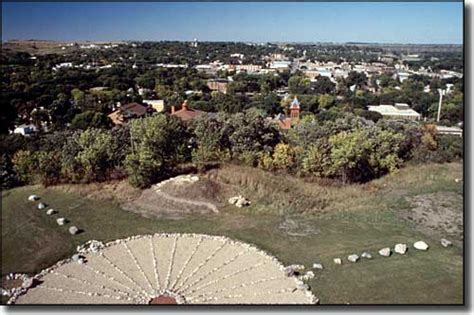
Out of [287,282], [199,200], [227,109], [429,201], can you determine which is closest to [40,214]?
[199,200]

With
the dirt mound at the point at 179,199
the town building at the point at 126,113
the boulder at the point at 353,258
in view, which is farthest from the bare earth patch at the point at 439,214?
the town building at the point at 126,113

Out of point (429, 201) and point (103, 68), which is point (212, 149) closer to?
point (103, 68)

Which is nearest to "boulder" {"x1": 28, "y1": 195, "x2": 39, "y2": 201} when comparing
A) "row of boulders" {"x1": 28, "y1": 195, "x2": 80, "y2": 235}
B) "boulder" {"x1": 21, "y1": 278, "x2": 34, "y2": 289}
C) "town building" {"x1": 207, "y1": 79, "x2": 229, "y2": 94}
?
"row of boulders" {"x1": 28, "y1": 195, "x2": 80, "y2": 235}

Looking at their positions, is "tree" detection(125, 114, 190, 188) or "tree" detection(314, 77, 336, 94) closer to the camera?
"tree" detection(125, 114, 190, 188)

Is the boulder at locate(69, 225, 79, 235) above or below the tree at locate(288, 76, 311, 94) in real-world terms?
below

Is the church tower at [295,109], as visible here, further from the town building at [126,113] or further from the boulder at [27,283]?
the boulder at [27,283]

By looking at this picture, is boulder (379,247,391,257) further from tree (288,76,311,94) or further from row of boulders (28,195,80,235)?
row of boulders (28,195,80,235)

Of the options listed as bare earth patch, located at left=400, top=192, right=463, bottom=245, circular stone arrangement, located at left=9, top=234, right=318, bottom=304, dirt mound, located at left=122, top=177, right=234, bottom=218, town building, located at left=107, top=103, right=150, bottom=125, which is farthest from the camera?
town building, located at left=107, top=103, right=150, bottom=125
